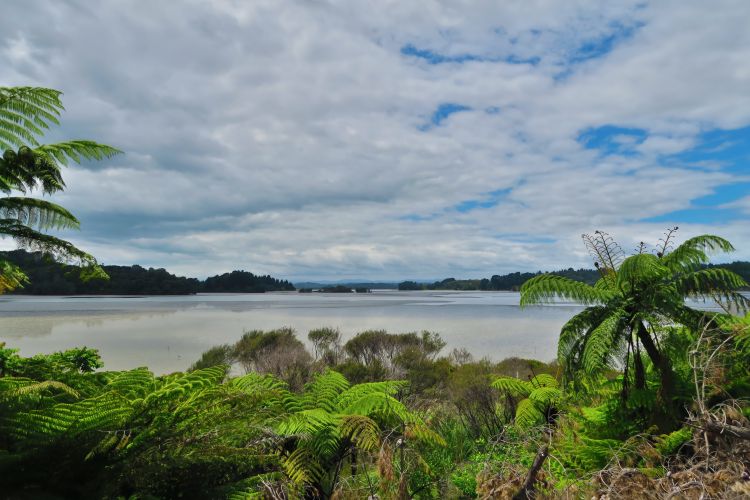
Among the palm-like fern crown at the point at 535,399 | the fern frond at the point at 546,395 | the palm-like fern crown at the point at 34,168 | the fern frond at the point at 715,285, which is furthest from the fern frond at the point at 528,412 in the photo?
the palm-like fern crown at the point at 34,168

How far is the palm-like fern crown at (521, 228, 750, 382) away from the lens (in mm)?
4609

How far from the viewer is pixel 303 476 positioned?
12.8 feet

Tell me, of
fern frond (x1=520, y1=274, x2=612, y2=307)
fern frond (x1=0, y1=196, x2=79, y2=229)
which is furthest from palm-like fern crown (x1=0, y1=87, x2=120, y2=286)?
fern frond (x1=520, y1=274, x2=612, y2=307)

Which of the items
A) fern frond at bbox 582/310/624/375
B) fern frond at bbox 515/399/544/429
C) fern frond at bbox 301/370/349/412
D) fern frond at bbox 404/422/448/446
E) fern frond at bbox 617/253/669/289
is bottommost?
fern frond at bbox 515/399/544/429

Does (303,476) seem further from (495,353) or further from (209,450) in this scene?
(495,353)

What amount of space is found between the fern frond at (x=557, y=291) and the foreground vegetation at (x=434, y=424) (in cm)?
1

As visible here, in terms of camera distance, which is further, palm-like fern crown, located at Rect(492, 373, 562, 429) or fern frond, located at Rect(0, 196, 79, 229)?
palm-like fern crown, located at Rect(492, 373, 562, 429)

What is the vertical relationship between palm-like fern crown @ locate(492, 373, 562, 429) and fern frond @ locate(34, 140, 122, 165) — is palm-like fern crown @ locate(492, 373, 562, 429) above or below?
below

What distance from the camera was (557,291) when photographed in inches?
210

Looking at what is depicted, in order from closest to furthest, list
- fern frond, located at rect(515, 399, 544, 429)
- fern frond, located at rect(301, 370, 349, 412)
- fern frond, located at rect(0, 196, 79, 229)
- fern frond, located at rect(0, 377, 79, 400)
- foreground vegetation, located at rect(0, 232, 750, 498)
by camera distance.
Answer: fern frond, located at rect(0, 377, 79, 400) < foreground vegetation, located at rect(0, 232, 750, 498) < fern frond, located at rect(0, 196, 79, 229) < fern frond, located at rect(301, 370, 349, 412) < fern frond, located at rect(515, 399, 544, 429)

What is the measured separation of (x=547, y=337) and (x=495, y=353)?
13.2 m

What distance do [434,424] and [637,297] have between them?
6.47 metres

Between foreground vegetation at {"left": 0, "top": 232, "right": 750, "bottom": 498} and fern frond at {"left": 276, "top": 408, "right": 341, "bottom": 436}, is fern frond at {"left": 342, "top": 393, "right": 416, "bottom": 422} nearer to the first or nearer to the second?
foreground vegetation at {"left": 0, "top": 232, "right": 750, "bottom": 498}

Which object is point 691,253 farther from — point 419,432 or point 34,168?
point 34,168
